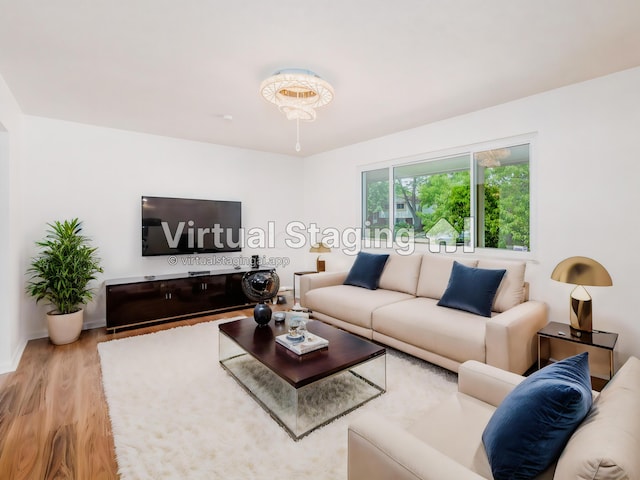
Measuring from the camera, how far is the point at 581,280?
237cm

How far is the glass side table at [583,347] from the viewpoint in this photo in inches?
90.7

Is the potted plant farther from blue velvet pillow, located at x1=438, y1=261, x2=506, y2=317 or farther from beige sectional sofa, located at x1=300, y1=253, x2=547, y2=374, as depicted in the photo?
blue velvet pillow, located at x1=438, y1=261, x2=506, y2=317

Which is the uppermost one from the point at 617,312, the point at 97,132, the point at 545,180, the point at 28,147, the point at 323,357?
the point at 97,132

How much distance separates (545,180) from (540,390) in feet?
8.60

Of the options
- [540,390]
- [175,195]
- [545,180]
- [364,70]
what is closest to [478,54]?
[364,70]

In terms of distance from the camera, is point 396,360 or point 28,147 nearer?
point 396,360

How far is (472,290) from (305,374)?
1.80 meters

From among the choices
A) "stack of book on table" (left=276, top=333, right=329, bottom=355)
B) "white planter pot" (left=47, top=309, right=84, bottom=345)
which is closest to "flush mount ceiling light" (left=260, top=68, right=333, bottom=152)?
"stack of book on table" (left=276, top=333, right=329, bottom=355)

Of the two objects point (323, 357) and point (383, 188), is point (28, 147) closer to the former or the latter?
point (323, 357)

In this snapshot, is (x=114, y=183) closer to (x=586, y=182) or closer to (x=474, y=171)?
(x=474, y=171)

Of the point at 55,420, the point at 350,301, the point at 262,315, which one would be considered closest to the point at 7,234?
the point at 55,420

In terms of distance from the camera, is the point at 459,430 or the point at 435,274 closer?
the point at 459,430

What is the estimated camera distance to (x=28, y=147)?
3.54 m

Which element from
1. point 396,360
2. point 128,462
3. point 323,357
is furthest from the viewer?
point 396,360
